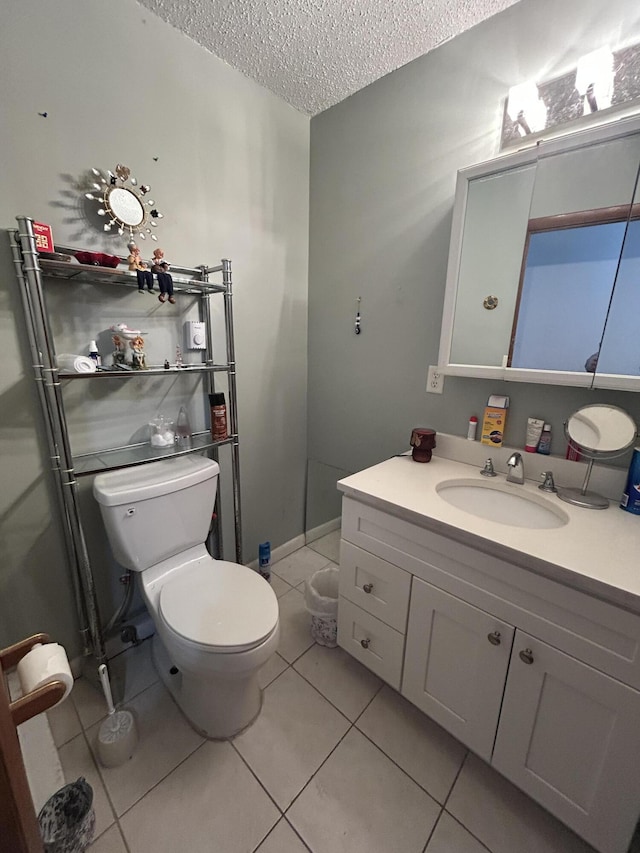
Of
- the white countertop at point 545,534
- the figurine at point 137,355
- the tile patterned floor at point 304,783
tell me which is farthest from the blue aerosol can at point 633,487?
the figurine at point 137,355

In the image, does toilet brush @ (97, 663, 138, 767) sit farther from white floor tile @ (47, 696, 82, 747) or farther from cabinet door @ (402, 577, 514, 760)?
cabinet door @ (402, 577, 514, 760)

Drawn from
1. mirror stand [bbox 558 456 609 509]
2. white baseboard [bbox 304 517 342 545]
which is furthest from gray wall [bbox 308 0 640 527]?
white baseboard [bbox 304 517 342 545]

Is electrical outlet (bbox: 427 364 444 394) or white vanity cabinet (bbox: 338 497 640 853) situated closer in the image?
white vanity cabinet (bbox: 338 497 640 853)

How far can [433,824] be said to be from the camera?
97cm

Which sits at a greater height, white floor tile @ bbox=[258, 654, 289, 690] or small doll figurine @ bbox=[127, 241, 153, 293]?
→ small doll figurine @ bbox=[127, 241, 153, 293]

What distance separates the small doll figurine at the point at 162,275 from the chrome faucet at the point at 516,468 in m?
1.34

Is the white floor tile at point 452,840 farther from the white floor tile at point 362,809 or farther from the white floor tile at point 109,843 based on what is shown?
the white floor tile at point 109,843

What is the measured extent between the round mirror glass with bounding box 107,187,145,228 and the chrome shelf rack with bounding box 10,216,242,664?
0.16 meters

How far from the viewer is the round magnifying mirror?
105 centimetres

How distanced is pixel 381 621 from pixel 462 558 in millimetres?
447

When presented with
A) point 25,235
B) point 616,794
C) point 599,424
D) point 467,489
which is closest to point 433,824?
point 616,794

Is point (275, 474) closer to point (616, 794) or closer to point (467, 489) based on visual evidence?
point (467, 489)

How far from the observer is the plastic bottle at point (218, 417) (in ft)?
4.89

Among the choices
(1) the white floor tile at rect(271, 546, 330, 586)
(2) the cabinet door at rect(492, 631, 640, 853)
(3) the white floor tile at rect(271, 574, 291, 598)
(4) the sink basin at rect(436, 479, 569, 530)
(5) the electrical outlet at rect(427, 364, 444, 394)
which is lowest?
(3) the white floor tile at rect(271, 574, 291, 598)
